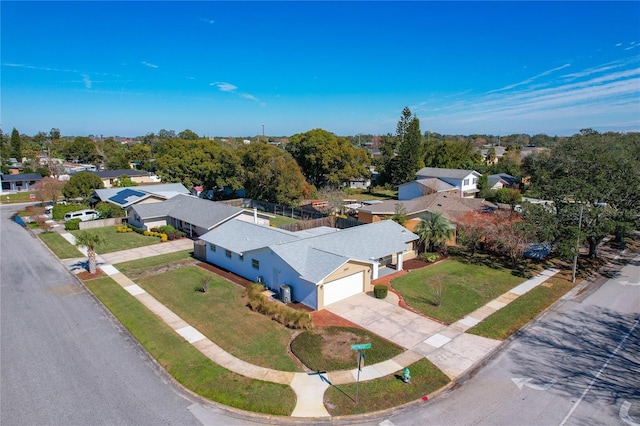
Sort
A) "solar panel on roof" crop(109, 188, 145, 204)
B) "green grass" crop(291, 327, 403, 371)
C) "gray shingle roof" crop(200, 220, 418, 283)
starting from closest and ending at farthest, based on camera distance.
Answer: "green grass" crop(291, 327, 403, 371), "gray shingle roof" crop(200, 220, 418, 283), "solar panel on roof" crop(109, 188, 145, 204)

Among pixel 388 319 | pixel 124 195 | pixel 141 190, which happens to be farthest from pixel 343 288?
pixel 141 190

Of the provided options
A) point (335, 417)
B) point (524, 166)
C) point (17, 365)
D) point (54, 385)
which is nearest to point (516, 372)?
point (335, 417)

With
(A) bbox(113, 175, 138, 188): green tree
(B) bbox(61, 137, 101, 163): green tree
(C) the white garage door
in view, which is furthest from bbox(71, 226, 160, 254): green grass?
(B) bbox(61, 137, 101, 163): green tree

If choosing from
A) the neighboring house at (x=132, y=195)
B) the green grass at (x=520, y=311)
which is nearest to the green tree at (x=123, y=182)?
the neighboring house at (x=132, y=195)

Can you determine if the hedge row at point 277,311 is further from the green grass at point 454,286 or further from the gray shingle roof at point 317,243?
the green grass at point 454,286

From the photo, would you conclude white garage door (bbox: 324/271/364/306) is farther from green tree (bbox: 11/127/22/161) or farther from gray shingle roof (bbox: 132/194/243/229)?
green tree (bbox: 11/127/22/161)

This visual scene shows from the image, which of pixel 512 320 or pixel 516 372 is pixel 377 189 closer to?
pixel 512 320

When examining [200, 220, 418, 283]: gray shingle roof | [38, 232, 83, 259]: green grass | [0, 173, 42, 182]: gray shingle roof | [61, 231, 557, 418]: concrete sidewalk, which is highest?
[0, 173, 42, 182]: gray shingle roof
